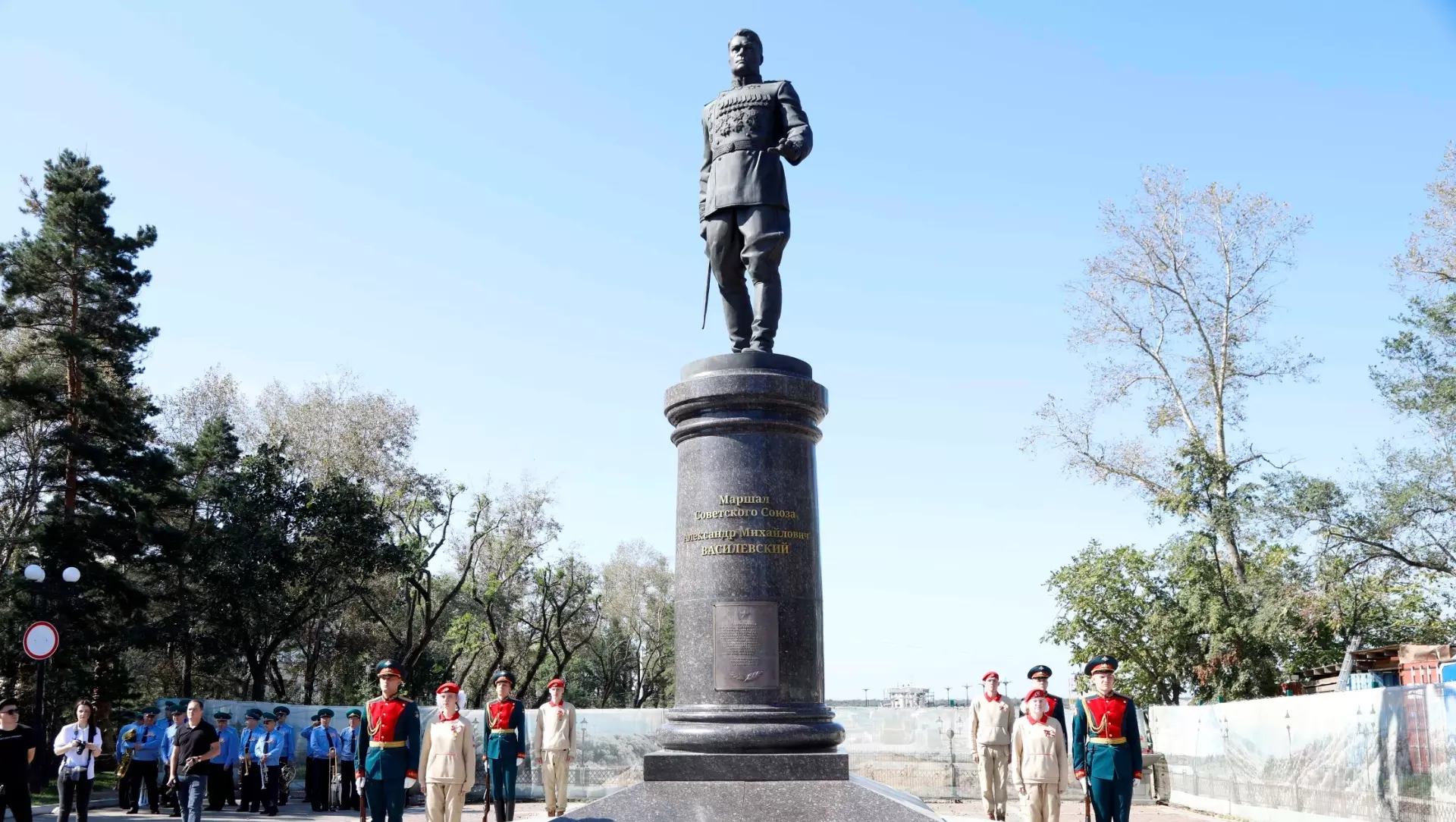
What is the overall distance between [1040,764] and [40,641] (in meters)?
13.0

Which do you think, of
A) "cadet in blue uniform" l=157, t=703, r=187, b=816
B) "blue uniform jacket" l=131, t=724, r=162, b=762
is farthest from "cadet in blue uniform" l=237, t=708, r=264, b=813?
"blue uniform jacket" l=131, t=724, r=162, b=762

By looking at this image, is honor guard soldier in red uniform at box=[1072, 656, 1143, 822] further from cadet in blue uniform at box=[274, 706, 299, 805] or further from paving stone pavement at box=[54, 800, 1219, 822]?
cadet in blue uniform at box=[274, 706, 299, 805]

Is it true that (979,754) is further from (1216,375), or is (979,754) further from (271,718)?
(1216,375)

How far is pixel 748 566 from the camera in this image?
27.7 ft

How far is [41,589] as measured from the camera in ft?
76.5

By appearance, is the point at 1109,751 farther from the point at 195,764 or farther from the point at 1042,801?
the point at 195,764

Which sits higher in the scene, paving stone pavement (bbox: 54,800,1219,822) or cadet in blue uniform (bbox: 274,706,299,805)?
cadet in blue uniform (bbox: 274,706,299,805)

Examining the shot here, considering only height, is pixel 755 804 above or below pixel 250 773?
above

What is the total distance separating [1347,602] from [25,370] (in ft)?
91.6

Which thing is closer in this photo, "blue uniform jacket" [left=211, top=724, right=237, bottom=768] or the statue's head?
the statue's head

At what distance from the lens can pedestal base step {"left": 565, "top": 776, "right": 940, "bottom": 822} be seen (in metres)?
7.34

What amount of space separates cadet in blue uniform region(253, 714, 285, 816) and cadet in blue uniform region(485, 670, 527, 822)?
6.31 m

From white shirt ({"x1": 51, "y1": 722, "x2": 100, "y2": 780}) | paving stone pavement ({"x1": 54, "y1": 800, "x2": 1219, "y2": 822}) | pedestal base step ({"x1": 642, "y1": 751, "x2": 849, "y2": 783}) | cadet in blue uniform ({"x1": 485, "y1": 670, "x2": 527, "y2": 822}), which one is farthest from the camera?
paving stone pavement ({"x1": 54, "y1": 800, "x2": 1219, "y2": 822})

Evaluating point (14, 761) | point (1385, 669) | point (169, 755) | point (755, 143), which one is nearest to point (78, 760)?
point (14, 761)
